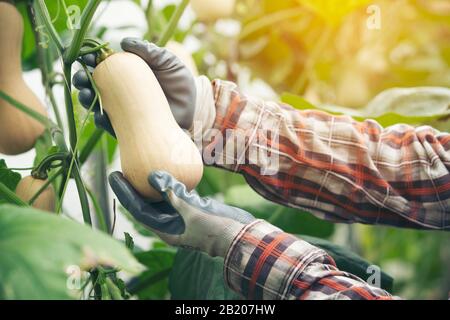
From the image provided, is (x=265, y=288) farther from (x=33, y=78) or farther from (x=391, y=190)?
(x=33, y=78)

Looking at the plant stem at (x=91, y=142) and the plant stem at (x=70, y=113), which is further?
the plant stem at (x=91, y=142)

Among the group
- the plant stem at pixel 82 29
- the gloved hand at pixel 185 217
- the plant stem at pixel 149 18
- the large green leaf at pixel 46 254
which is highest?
the plant stem at pixel 82 29

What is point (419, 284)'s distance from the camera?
1.44 meters

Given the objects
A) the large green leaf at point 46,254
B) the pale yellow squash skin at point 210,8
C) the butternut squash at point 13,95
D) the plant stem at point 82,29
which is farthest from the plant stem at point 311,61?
the large green leaf at point 46,254

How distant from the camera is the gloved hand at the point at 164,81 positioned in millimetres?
485

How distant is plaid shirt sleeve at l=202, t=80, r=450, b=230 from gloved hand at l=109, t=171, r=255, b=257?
12 cm

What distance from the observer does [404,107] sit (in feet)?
2.32

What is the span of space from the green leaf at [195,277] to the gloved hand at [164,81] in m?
0.16

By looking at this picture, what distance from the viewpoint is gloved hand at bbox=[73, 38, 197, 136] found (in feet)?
1.59

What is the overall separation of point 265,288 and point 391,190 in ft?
0.63

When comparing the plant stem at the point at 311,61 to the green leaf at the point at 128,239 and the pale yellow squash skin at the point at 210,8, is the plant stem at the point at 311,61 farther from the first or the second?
the green leaf at the point at 128,239

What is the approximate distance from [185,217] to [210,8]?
15.3 inches

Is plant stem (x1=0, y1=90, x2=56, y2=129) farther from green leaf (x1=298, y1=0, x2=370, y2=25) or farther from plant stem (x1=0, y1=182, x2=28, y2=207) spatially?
green leaf (x1=298, y1=0, x2=370, y2=25)
